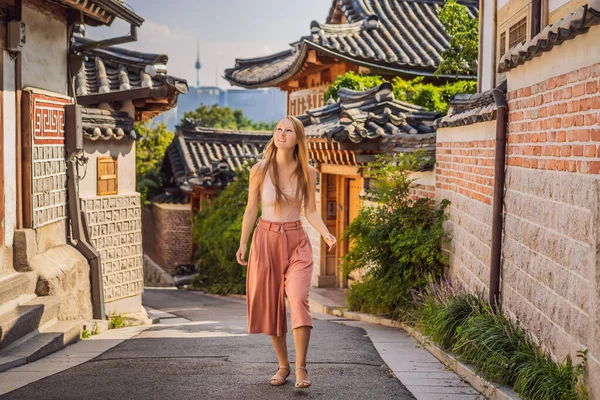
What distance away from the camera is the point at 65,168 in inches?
458

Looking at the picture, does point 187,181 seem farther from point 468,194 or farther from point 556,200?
point 556,200

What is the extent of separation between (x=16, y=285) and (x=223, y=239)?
1419 centimetres

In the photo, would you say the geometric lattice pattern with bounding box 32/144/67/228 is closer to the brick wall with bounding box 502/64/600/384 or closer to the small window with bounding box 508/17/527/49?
the brick wall with bounding box 502/64/600/384

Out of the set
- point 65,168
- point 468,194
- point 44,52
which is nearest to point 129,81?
point 65,168

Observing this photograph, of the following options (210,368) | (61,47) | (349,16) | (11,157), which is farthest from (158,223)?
(210,368)

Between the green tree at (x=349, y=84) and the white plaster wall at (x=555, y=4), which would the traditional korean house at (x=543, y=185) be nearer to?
the white plaster wall at (x=555, y=4)

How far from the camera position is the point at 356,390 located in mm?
5992

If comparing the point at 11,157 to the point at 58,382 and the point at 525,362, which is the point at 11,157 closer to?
the point at 58,382

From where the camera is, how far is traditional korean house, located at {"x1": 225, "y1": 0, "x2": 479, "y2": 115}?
19828mm

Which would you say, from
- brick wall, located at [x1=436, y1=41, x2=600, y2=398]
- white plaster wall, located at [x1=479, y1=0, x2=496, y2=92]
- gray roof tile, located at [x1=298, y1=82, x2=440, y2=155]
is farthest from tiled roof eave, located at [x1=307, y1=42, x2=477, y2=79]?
brick wall, located at [x1=436, y1=41, x2=600, y2=398]

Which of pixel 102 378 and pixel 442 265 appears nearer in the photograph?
pixel 102 378

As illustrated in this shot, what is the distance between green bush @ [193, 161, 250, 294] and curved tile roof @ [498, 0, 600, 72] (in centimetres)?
1585

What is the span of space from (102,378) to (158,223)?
25082mm

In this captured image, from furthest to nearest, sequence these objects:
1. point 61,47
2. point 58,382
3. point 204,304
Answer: point 204,304, point 61,47, point 58,382
